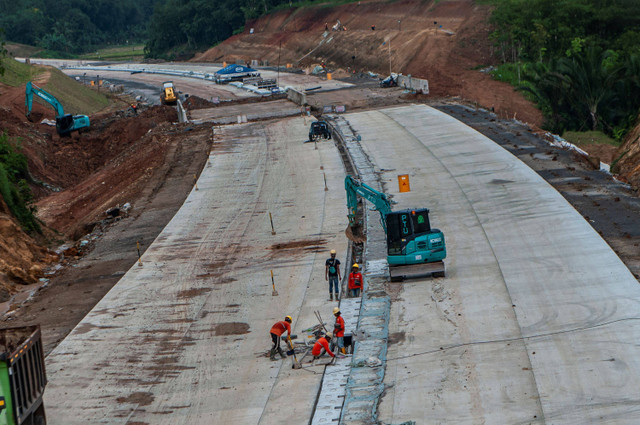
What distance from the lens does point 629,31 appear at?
67.2m

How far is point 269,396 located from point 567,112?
46730 millimetres

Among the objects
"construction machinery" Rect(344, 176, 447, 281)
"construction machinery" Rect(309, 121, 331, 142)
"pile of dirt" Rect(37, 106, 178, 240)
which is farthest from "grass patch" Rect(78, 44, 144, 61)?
"construction machinery" Rect(344, 176, 447, 281)

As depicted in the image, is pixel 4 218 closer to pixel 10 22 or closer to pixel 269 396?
pixel 269 396

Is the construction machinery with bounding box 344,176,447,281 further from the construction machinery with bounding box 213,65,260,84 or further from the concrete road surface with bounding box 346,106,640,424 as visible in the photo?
the construction machinery with bounding box 213,65,260,84

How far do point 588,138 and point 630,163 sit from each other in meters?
14.2

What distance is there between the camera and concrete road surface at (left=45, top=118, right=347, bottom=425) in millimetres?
21781

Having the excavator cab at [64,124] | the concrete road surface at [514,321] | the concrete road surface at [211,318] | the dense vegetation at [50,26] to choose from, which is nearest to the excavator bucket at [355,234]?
the concrete road surface at [211,318]

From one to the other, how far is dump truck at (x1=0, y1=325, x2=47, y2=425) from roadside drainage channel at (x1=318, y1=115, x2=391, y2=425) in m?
6.77

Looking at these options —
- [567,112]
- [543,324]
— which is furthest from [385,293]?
[567,112]

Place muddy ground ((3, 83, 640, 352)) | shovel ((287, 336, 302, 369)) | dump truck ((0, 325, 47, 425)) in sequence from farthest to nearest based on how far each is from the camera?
muddy ground ((3, 83, 640, 352)), shovel ((287, 336, 302, 369)), dump truck ((0, 325, 47, 425))

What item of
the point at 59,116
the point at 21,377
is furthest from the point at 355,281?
the point at 59,116

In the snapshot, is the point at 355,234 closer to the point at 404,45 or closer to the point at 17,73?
the point at 404,45

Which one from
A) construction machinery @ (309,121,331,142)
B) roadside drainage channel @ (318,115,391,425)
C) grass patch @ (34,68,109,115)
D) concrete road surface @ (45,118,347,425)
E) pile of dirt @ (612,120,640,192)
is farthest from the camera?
grass patch @ (34,68,109,115)

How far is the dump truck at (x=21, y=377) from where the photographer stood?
16672mm
